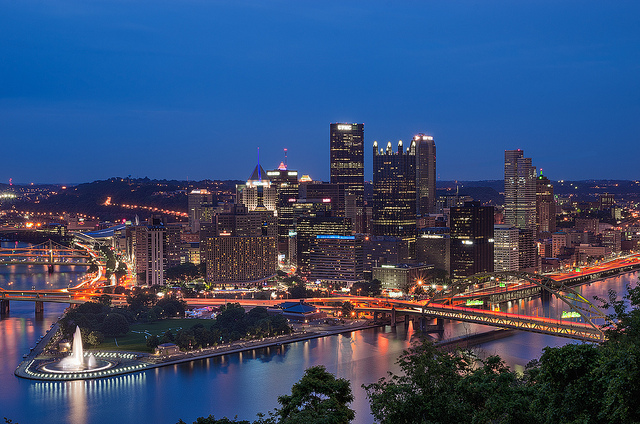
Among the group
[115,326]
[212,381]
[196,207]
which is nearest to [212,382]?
[212,381]

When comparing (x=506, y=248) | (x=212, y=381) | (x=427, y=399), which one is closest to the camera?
(x=427, y=399)

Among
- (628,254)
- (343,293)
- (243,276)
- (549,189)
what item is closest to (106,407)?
(343,293)

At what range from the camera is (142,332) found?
3027 cm

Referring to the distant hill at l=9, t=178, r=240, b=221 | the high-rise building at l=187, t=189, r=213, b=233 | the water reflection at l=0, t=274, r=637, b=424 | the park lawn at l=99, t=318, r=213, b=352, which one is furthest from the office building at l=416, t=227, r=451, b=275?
the distant hill at l=9, t=178, r=240, b=221

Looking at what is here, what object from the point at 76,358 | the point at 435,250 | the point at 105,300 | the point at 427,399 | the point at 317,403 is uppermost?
the point at 427,399

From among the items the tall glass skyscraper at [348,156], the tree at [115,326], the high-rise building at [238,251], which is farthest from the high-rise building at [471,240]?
the tree at [115,326]

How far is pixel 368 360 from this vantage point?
2519cm

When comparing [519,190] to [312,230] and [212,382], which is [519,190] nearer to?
[312,230]

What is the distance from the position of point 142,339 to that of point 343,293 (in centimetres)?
1665

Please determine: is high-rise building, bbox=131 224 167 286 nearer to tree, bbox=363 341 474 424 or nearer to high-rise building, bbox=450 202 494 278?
high-rise building, bbox=450 202 494 278

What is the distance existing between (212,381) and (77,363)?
5483 mm

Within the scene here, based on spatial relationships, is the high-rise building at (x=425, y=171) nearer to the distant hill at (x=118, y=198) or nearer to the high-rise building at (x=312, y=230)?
the high-rise building at (x=312, y=230)

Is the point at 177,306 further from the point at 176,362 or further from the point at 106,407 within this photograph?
the point at 106,407

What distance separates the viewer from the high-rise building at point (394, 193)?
61.6m
